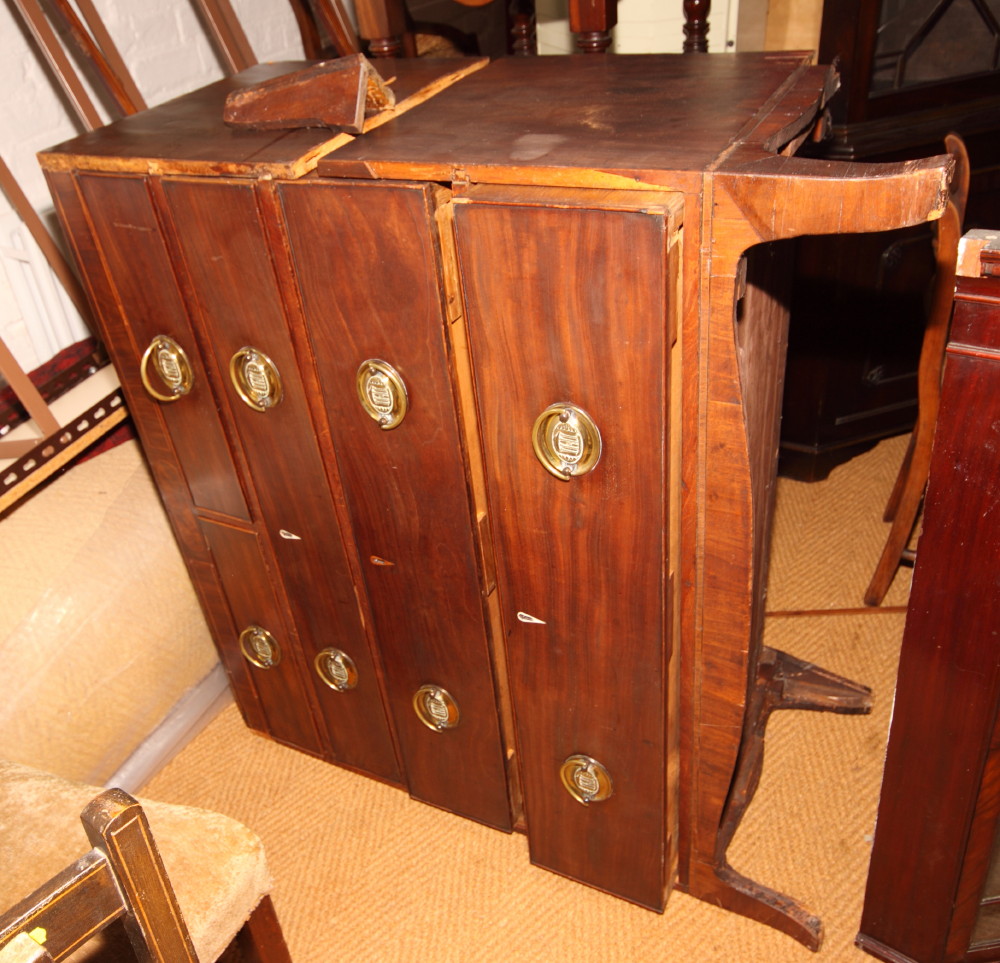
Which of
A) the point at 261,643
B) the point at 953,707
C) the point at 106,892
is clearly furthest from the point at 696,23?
the point at 106,892

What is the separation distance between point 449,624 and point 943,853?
73 centimetres

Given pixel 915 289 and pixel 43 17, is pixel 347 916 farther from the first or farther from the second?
pixel 915 289

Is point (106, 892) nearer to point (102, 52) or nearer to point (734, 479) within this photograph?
point (734, 479)

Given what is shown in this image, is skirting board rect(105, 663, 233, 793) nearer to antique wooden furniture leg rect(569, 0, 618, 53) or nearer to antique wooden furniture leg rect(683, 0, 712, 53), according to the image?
antique wooden furniture leg rect(569, 0, 618, 53)

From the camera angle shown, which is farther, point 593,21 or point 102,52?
point 102,52

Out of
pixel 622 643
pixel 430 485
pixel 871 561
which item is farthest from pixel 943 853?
pixel 871 561

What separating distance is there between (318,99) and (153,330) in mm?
432

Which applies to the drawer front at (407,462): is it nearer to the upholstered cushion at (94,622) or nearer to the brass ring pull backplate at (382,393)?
the brass ring pull backplate at (382,393)

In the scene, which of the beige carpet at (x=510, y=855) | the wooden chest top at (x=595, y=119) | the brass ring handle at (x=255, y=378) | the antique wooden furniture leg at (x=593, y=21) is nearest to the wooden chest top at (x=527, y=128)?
the wooden chest top at (x=595, y=119)

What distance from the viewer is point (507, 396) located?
113cm

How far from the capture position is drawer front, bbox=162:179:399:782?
1.24 m

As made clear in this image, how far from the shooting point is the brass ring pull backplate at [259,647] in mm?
1718

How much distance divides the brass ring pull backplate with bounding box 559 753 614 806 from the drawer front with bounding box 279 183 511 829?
0.13m

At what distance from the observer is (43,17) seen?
169 centimetres
